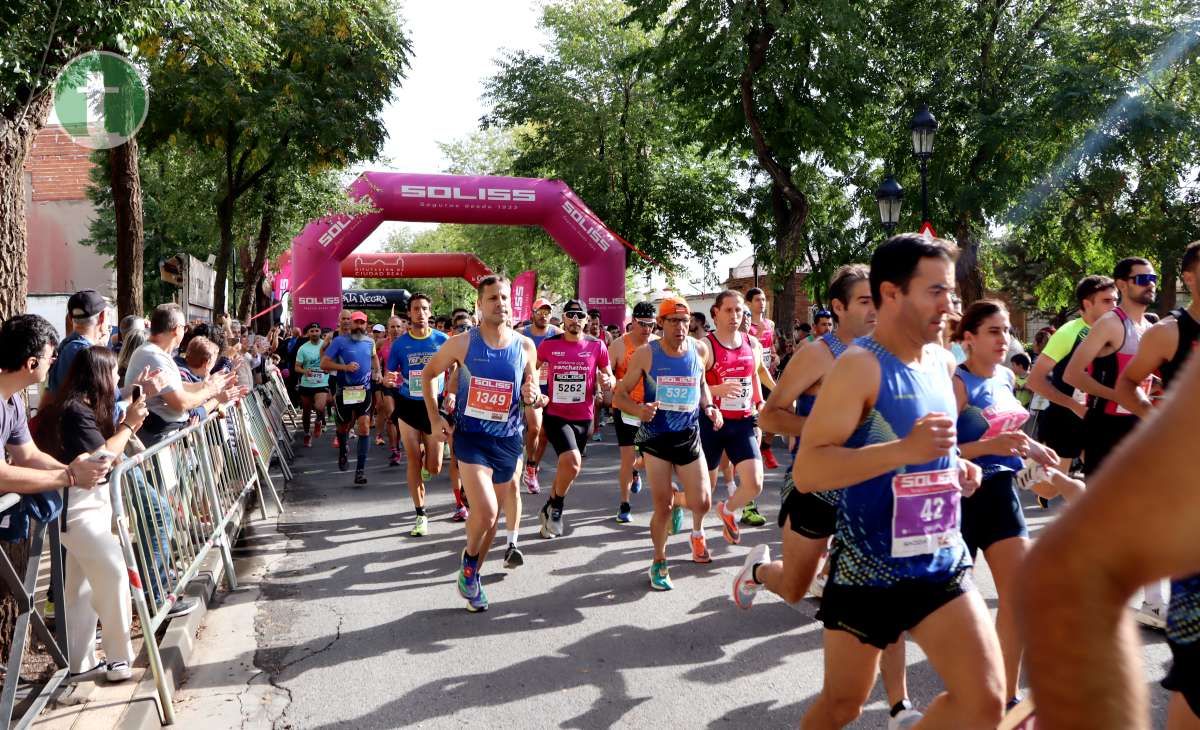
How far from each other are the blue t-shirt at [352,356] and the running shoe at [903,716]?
9.48m

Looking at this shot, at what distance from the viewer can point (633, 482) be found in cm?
1002

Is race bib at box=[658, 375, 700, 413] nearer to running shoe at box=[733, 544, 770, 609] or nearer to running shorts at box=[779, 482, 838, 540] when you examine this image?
running shoe at box=[733, 544, 770, 609]

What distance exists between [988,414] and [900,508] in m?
1.46

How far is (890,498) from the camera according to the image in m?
2.87

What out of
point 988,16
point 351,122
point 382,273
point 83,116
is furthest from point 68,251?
point 988,16

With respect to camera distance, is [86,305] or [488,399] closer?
[86,305]

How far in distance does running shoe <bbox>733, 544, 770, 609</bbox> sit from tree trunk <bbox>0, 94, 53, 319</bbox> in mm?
4463

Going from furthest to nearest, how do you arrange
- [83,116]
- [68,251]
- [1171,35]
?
[68,251], [1171,35], [83,116]

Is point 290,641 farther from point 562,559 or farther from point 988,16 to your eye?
point 988,16

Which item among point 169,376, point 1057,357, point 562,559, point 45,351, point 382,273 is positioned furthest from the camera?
point 382,273

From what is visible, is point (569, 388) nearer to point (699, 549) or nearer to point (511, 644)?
point (699, 549)

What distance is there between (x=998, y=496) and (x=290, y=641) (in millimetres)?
3832

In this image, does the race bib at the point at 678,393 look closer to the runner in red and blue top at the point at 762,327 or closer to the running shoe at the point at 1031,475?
the running shoe at the point at 1031,475

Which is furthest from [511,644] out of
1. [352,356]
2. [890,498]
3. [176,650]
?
[352,356]
